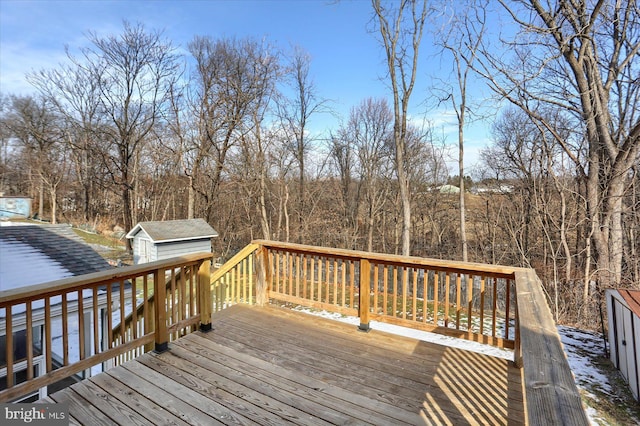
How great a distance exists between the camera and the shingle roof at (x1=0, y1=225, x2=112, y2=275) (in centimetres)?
570

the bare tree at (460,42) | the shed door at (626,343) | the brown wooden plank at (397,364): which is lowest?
the shed door at (626,343)

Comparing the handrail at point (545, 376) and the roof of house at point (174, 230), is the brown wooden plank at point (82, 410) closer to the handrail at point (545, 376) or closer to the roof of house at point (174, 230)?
the handrail at point (545, 376)

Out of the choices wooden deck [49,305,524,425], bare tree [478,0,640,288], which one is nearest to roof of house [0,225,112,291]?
wooden deck [49,305,524,425]

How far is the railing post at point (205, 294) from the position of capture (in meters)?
3.41

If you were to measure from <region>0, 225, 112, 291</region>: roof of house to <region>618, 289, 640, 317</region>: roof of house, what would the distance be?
7.53 meters

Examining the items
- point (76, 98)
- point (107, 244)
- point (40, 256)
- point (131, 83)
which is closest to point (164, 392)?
point (40, 256)

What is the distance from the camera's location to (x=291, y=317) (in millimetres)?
3986

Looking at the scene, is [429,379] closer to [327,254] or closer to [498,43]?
[327,254]

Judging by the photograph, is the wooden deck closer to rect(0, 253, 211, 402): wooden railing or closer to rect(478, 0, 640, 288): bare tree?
rect(0, 253, 211, 402): wooden railing

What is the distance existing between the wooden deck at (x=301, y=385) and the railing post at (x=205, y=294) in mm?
141

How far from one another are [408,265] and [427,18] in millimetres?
9374

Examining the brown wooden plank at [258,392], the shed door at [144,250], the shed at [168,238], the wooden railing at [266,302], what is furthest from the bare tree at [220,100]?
the brown wooden plank at [258,392]

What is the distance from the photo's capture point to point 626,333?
12.4 ft

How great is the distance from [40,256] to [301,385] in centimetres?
567
